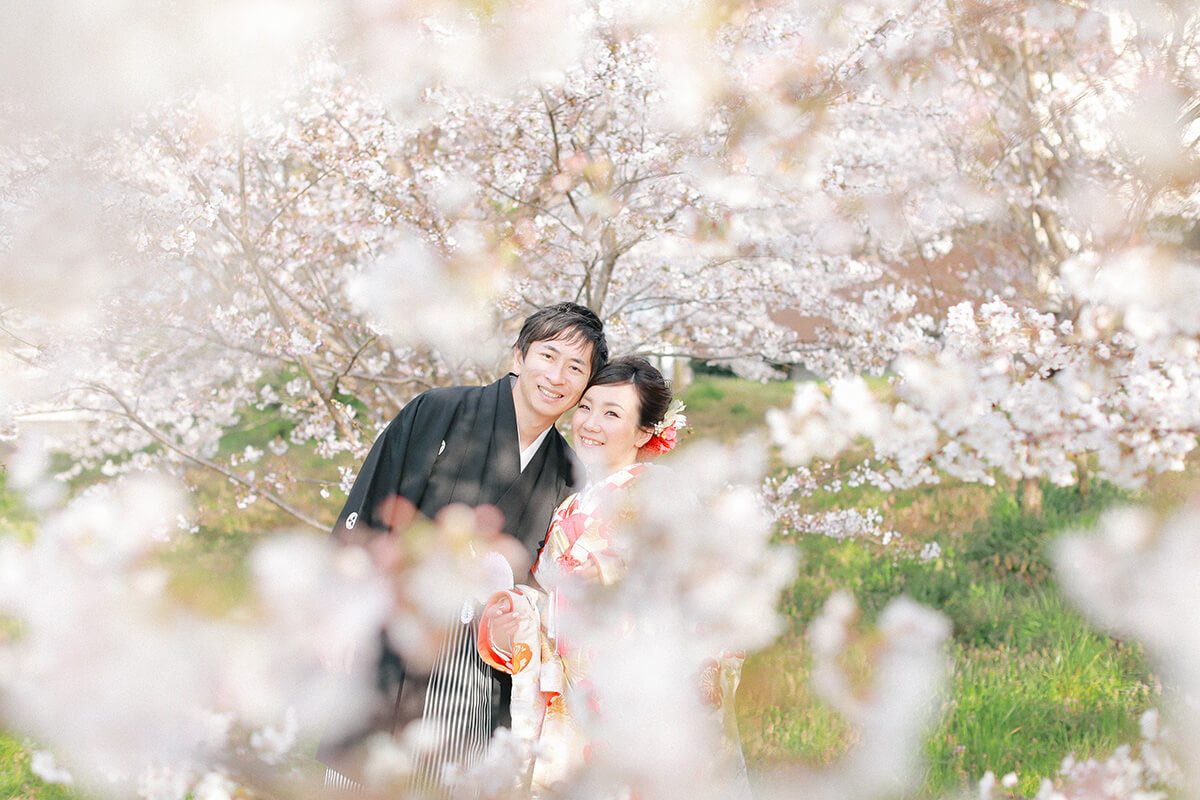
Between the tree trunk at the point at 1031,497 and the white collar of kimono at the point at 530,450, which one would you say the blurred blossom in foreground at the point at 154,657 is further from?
the tree trunk at the point at 1031,497

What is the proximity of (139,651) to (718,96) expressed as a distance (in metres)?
3.68

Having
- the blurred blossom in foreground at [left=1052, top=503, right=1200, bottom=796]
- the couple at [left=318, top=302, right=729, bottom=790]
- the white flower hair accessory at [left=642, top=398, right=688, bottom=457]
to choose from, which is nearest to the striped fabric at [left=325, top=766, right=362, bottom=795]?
the couple at [left=318, top=302, right=729, bottom=790]

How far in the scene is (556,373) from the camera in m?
2.39

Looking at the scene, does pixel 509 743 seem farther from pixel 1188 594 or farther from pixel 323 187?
pixel 323 187

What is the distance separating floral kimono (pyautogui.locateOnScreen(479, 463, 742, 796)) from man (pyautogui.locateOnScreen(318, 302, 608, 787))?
0.16 m

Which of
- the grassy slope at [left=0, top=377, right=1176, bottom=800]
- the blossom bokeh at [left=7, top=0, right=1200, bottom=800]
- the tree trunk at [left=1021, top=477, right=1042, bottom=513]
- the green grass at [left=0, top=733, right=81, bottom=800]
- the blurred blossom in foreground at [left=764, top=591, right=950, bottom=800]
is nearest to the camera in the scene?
the blossom bokeh at [left=7, top=0, right=1200, bottom=800]

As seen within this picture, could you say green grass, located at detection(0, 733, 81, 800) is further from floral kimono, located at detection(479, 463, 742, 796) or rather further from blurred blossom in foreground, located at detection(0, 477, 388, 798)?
floral kimono, located at detection(479, 463, 742, 796)

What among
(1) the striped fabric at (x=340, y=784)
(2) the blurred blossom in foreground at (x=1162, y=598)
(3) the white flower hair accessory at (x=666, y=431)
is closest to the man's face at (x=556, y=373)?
(3) the white flower hair accessory at (x=666, y=431)

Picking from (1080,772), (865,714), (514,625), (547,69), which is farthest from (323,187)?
(1080,772)

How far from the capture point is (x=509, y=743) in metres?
1.87

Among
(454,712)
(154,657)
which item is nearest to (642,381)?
(454,712)

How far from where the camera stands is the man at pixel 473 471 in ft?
7.82

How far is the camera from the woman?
7.32 feet

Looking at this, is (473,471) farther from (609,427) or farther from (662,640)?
(662,640)
